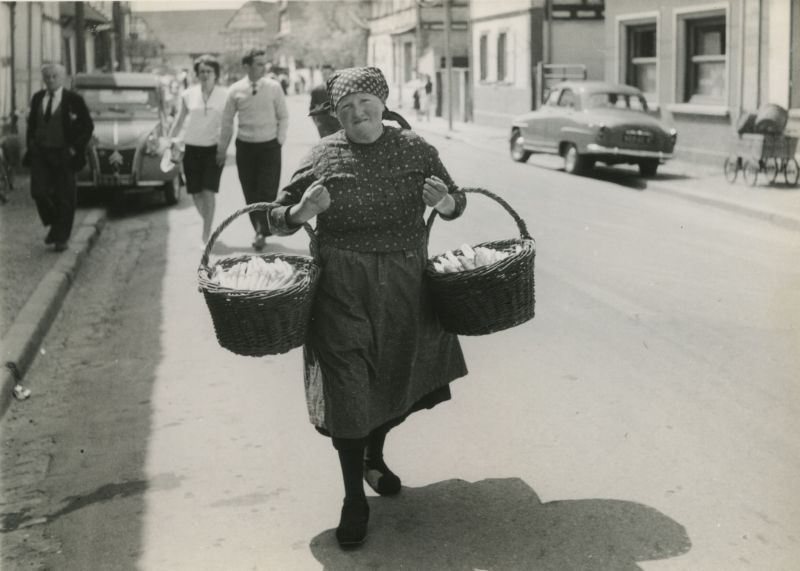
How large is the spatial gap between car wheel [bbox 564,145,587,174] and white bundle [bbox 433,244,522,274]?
14741 mm

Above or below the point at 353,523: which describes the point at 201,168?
A: above

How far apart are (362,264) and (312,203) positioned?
1.00 ft

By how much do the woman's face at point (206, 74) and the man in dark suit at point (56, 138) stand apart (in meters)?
1.15

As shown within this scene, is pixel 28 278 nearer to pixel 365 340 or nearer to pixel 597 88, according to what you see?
pixel 365 340

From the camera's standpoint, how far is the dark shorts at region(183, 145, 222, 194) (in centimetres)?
1033

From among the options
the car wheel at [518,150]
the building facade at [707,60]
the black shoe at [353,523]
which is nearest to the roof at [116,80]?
the car wheel at [518,150]

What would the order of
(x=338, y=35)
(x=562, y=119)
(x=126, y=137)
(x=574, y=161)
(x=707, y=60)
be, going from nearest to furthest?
(x=126, y=137), (x=574, y=161), (x=562, y=119), (x=707, y=60), (x=338, y=35)

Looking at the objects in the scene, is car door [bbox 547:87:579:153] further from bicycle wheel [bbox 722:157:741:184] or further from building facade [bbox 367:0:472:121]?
building facade [bbox 367:0:472:121]

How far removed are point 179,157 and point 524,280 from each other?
7.25 m

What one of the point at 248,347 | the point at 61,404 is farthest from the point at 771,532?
the point at 61,404

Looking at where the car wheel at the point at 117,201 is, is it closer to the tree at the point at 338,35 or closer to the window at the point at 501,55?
the window at the point at 501,55

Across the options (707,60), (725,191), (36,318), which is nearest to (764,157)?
(725,191)

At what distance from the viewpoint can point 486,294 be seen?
13.4 ft

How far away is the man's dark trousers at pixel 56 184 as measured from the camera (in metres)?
10.3
